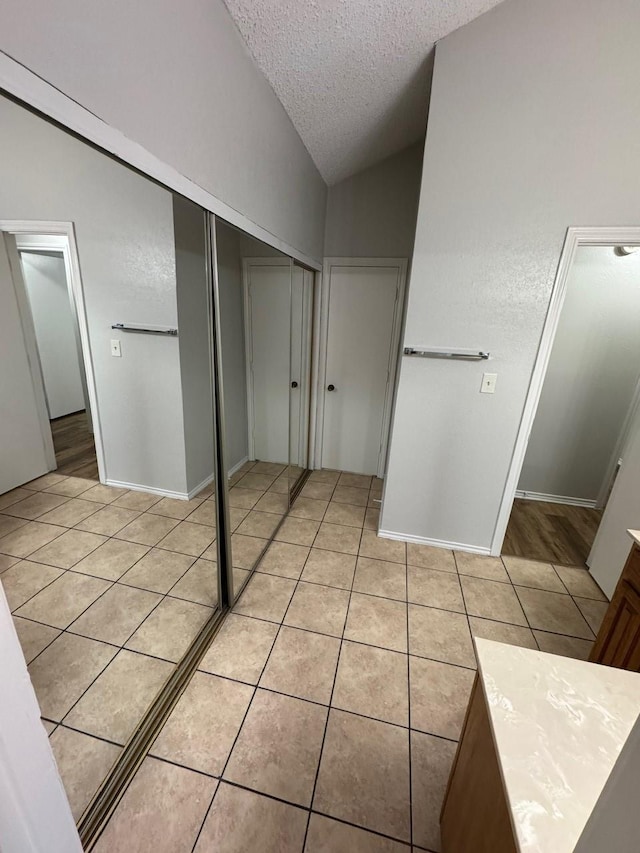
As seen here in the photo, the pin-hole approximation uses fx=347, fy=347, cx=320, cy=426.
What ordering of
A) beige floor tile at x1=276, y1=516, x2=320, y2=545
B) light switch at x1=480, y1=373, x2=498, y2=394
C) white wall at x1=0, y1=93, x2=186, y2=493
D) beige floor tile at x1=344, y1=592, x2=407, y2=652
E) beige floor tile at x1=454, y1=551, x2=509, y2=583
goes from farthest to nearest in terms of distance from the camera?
beige floor tile at x1=276, y1=516, x2=320, y2=545, beige floor tile at x1=454, y1=551, x2=509, y2=583, light switch at x1=480, y1=373, x2=498, y2=394, beige floor tile at x1=344, y1=592, x2=407, y2=652, white wall at x1=0, y1=93, x2=186, y2=493

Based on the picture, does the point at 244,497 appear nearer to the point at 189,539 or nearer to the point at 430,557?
the point at 189,539

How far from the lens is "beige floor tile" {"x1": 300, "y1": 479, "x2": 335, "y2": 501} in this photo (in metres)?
3.12

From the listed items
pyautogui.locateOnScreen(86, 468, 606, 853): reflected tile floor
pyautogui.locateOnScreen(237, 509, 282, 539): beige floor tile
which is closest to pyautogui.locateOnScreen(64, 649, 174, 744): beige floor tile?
pyautogui.locateOnScreen(86, 468, 606, 853): reflected tile floor

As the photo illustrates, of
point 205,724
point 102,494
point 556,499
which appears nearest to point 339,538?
point 205,724

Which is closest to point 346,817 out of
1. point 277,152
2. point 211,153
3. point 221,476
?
point 221,476

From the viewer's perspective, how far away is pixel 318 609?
1.90 metres

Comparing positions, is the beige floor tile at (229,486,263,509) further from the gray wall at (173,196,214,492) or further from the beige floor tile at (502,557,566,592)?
the beige floor tile at (502,557,566,592)

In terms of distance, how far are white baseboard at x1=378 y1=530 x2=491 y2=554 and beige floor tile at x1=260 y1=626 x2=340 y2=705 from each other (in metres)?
0.96

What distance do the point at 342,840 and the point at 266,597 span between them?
101 centimetres

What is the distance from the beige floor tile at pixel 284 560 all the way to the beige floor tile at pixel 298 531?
0.06m

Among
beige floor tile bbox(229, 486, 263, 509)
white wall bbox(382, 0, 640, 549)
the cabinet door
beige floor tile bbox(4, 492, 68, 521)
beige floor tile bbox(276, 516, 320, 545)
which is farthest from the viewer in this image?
beige floor tile bbox(276, 516, 320, 545)

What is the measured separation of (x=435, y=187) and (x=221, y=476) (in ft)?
6.20

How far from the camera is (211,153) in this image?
4.04 ft

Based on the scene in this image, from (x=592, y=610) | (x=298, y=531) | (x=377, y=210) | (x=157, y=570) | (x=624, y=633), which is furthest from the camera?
(x=377, y=210)
